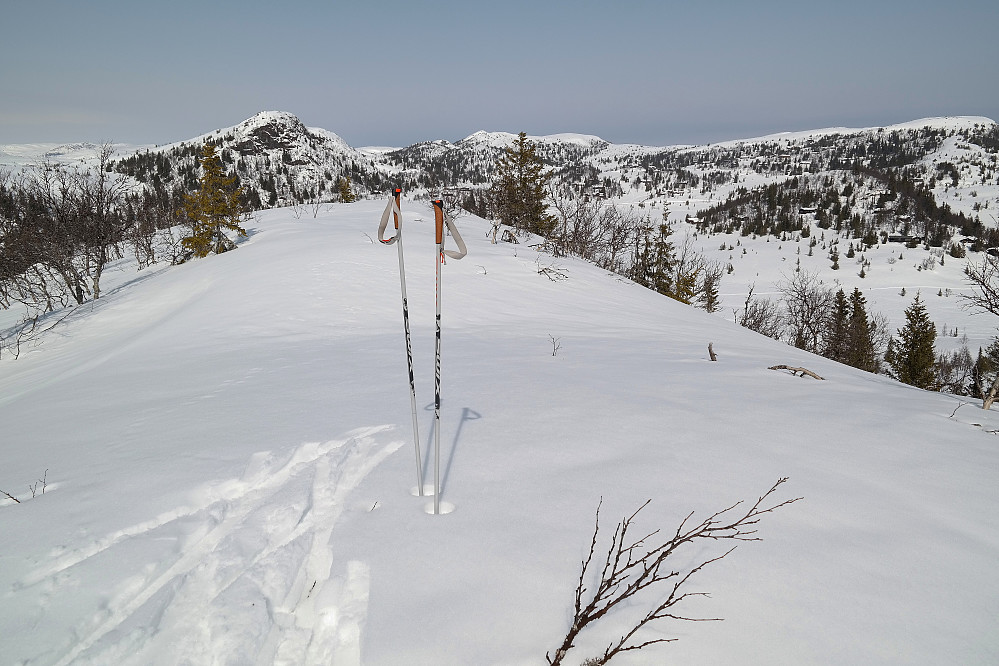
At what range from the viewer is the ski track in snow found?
5.76 ft

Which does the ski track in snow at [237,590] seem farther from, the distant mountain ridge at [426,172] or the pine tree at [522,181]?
the distant mountain ridge at [426,172]

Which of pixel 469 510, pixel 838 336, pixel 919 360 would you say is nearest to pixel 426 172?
pixel 838 336

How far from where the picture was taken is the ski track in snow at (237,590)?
176 centimetres

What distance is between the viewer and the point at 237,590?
2023 millimetres

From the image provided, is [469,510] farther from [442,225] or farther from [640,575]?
[442,225]

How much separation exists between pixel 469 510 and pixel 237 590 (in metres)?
1.16

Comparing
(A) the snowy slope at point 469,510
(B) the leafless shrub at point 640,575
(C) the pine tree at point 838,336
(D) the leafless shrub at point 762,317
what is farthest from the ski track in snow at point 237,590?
(D) the leafless shrub at point 762,317

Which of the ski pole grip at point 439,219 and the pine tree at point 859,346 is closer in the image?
the ski pole grip at point 439,219

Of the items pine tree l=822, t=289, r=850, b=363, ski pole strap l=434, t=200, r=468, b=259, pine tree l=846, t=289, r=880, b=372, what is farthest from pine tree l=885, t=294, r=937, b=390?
ski pole strap l=434, t=200, r=468, b=259

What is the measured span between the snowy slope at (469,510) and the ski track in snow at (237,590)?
0.01m

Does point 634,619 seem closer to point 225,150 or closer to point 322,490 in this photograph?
point 322,490

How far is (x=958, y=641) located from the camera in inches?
67.2

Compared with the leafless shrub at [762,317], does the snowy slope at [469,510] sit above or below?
above

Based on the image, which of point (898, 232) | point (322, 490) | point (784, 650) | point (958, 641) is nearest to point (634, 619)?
point (784, 650)
